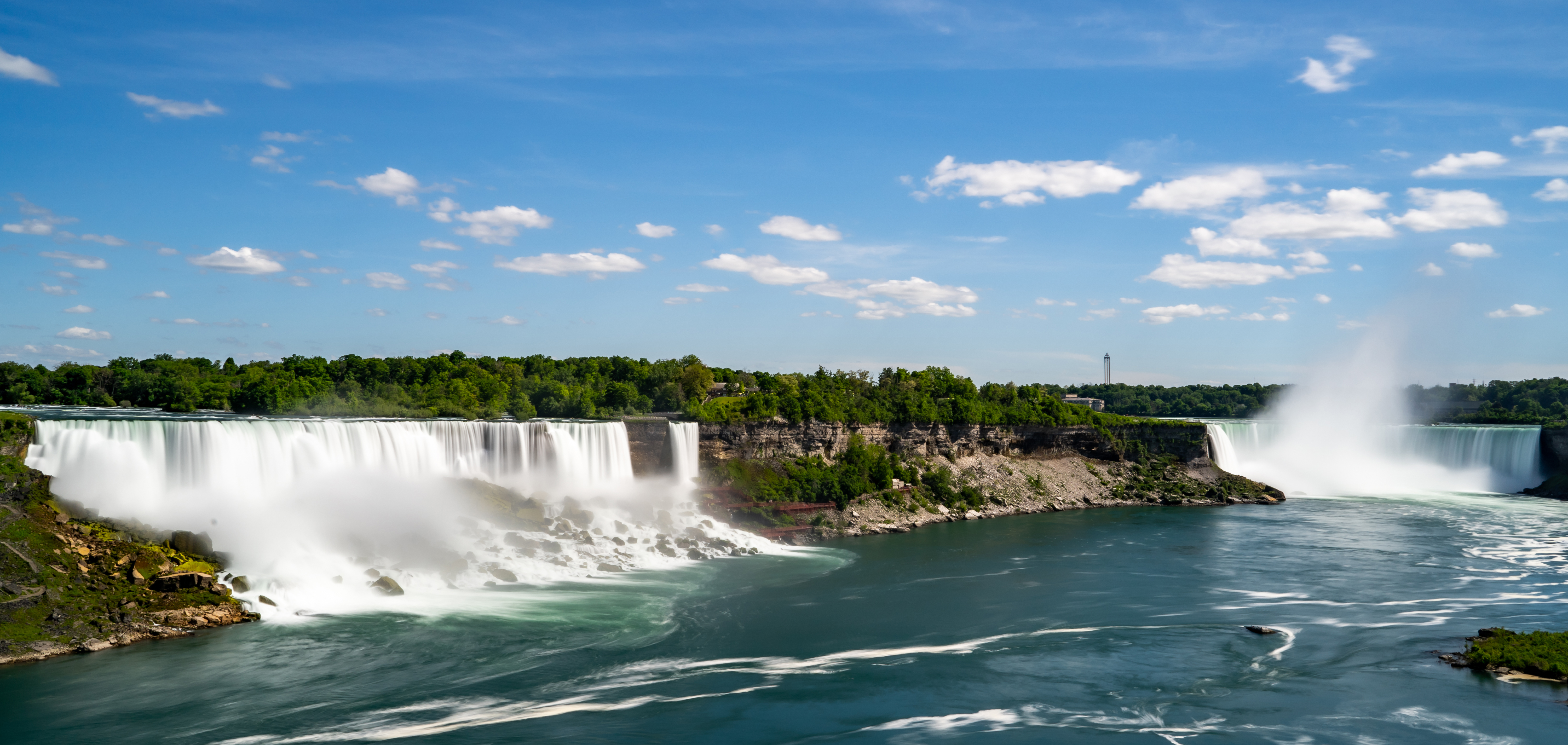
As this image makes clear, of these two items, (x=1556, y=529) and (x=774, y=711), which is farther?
(x=1556, y=529)

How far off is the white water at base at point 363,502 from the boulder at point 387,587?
356 mm

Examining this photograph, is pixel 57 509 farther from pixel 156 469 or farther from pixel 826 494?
pixel 826 494

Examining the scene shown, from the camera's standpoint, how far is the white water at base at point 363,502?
108 feet

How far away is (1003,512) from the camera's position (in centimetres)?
6438

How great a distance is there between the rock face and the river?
44.3 feet

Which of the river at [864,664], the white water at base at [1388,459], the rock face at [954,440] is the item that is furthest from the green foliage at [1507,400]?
the river at [864,664]

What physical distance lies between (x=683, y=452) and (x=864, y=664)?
28.7 metres

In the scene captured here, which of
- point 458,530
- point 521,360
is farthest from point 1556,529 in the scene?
point 521,360

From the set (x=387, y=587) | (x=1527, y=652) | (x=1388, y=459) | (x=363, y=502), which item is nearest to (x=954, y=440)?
(x=363, y=502)

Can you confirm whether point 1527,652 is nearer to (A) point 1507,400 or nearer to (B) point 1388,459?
(B) point 1388,459

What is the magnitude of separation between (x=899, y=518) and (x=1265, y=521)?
24398 mm

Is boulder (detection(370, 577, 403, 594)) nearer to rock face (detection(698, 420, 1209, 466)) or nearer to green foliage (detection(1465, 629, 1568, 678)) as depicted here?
rock face (detection(698, 420, 1209, 466))

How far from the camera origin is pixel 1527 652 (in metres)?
26.1

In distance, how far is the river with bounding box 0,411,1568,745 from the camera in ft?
71.8
